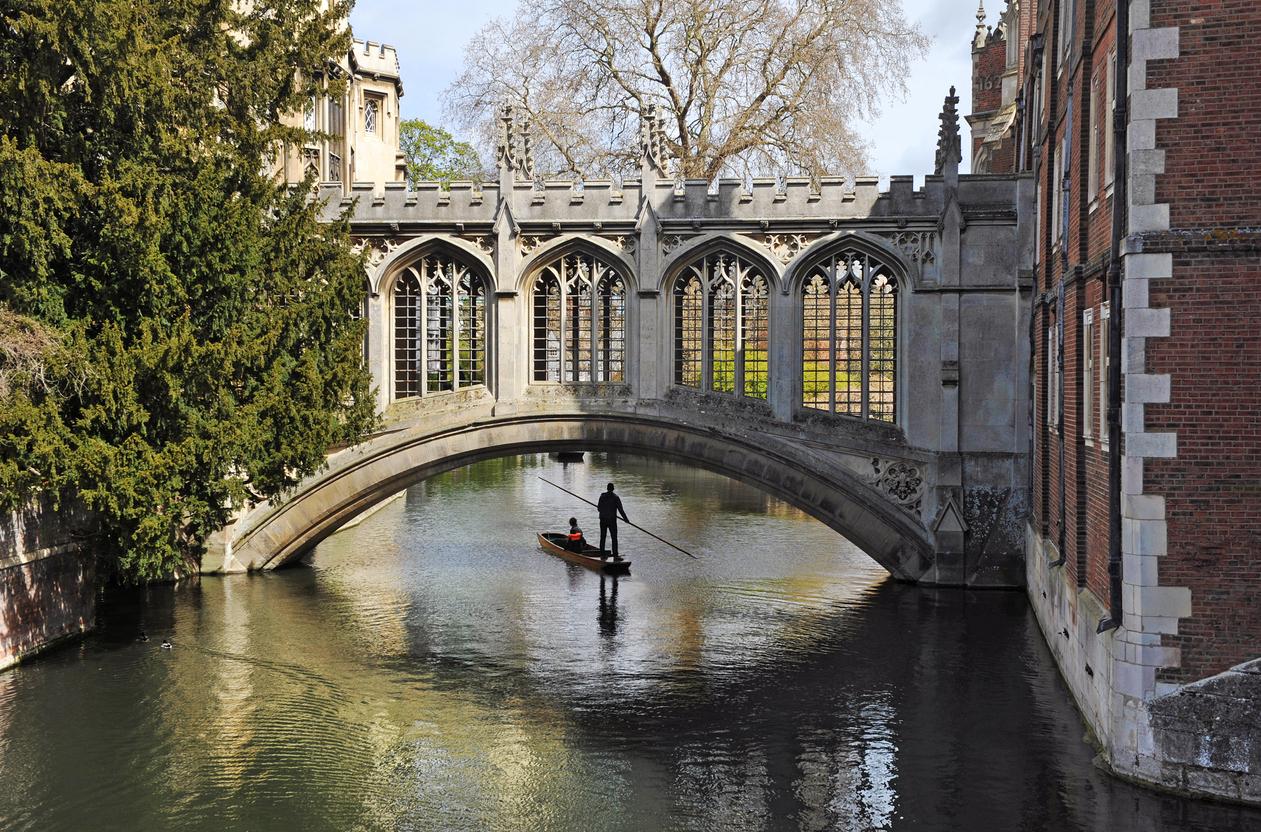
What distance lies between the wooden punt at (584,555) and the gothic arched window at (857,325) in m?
4.10

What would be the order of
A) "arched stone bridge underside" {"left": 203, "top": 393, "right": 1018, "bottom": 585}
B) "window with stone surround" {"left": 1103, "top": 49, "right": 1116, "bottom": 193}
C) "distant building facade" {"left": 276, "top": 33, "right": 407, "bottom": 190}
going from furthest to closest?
"distant building facade" {"left": 276, "top": 33, "right": 407, "bottom": 190} < "arched stone bridge underside" {"left": 203, "top": 393, "right": 1018, "bottom": 585} < "window with stone surround" {"left": 1103, "top": 49, "right": 1116, "bottom": 193}

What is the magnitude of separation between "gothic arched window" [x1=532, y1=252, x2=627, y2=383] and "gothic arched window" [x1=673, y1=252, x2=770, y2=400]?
0.93 metres

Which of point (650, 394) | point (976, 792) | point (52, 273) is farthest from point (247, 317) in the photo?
point (976, 792)

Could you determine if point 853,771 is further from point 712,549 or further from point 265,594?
point 712,549

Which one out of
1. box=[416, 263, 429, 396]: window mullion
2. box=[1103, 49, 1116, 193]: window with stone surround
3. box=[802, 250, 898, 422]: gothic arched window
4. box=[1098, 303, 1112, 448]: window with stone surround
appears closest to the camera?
box=[1098, 303, 1112, 448]: window with stone surround

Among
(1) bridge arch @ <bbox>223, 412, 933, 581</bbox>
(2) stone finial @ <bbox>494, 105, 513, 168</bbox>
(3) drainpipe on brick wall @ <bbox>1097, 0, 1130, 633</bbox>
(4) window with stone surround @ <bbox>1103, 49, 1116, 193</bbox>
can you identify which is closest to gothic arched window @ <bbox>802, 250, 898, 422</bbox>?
(1) bridge arch @ <bbox>223, 412, 933, 581</bbox>

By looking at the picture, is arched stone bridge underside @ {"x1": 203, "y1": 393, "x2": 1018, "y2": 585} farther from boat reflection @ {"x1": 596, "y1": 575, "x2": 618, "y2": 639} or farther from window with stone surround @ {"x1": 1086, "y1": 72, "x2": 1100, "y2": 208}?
window with stone surround @ {"x1": 1086, "y1": 72, "x2": 1100, "y2": 208}

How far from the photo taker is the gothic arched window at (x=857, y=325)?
62.9ft

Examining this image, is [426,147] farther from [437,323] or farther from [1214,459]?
[1214,459]

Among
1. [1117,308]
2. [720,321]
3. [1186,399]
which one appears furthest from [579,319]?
[1186,399]

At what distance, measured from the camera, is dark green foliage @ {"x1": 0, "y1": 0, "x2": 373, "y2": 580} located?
44.5ft

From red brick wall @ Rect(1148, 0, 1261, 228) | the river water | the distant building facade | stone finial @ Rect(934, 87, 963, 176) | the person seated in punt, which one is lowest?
the river water

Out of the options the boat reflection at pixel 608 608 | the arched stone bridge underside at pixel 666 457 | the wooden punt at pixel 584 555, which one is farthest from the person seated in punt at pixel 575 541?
the arched stone bridge underside at pixel 666 457

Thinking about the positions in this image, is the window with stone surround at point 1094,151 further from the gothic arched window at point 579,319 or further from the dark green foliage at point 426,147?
the dark green foliage at point 426,147
